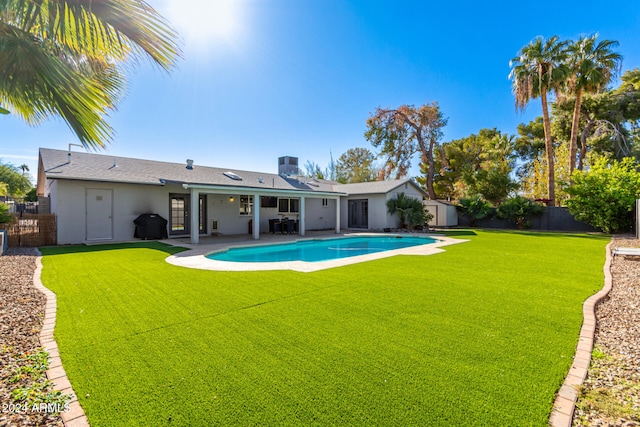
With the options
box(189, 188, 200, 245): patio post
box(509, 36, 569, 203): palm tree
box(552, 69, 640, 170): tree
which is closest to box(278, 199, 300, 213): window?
box(189, 188, 200, 245): patio post

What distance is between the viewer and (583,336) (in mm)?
3768

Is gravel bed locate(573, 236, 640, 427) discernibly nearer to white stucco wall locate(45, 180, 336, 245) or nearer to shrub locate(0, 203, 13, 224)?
shrub locate(0, 203, 13, 224)

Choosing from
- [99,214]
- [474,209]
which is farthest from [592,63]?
[99,214]

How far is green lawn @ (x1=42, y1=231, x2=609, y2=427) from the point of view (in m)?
2.42

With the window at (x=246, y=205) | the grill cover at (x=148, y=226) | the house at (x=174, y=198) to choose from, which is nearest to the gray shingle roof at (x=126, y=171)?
the house at (x=174, y=198)

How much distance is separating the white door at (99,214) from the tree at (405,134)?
26.8 metres

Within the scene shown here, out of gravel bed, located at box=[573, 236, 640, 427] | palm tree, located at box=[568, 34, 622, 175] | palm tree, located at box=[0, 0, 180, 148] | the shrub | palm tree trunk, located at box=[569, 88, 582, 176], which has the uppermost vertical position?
palm tree, located at box=[568, 34, 622, 175]

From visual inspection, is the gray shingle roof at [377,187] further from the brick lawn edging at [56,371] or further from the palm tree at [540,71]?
the brick lawn edging at [56,371]

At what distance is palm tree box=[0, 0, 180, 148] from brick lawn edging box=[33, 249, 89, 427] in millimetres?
2214

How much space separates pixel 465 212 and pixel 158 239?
21.4 metres

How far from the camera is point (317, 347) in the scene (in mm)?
3477

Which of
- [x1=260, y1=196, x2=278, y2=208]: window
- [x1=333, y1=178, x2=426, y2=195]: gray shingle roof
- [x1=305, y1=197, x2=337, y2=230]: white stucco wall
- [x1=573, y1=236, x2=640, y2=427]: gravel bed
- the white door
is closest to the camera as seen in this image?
[x1=573, y1=236, x2=640, y2=427]: gravel bed

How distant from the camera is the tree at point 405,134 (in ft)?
105

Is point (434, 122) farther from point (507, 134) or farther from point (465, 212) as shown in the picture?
point (465, 212)
